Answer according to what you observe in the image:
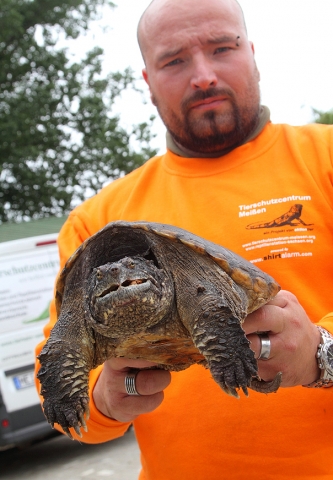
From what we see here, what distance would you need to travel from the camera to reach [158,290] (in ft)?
6.38

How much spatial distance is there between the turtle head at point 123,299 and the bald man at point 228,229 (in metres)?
0.25

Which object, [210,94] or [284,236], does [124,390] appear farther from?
[210,94]

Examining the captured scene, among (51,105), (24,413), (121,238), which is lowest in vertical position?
(24,413)

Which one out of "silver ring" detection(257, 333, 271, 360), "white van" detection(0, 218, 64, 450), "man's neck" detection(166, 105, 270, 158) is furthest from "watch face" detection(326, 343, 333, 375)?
"white van" detection(0, 218, 64, 450)

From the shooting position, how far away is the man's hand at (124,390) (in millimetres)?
2098

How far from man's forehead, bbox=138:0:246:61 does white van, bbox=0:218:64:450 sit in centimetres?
498

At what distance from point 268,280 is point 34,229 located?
7182 millimetres

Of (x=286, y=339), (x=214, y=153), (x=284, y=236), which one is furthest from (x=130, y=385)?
(x=214, y=153)

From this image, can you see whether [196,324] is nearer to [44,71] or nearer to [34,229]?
[34,229]

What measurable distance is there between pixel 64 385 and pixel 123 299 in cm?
40

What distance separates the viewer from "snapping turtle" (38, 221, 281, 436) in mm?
1814

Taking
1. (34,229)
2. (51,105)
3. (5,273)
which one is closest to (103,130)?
(51,105)

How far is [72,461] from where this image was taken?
7.45 m

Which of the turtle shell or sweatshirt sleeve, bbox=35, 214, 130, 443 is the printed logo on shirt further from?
sweatshirt sleeve, bbox=35, 214, 130, 443
